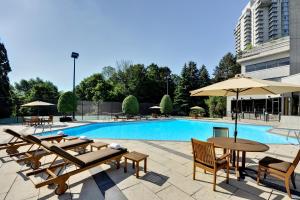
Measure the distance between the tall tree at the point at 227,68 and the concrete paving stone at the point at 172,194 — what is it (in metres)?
38.1

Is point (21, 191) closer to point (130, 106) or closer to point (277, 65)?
point (130, 106)

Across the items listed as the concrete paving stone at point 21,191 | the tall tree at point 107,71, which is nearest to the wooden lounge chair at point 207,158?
the concrete paving stone at point 21,191

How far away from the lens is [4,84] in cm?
2030

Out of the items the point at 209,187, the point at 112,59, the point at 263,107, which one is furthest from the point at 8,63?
the point at 263,107

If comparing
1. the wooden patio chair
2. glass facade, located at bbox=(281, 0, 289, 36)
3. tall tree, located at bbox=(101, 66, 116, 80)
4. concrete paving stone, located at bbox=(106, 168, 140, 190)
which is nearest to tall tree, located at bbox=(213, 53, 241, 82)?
tall tree, located at bbox=(101, 66, 116, 80)

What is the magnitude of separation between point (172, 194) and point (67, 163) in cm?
233

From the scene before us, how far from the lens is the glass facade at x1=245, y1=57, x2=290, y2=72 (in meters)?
18.4

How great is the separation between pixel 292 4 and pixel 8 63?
3373cm

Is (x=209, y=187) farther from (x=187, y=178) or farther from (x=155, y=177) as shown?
(x=155, y=177)

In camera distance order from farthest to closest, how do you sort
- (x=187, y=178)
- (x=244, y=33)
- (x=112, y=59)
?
1. (x=244, y=33)
2. (x=112, y=59)
3. (x=187, y=178)

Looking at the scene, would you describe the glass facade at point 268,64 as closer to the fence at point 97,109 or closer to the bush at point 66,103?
the fence at point 97,109

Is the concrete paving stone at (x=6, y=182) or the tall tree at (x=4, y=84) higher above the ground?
the tall tree at (x=4, y=84)

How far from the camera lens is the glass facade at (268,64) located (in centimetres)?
1841

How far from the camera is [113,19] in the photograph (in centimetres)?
1430
